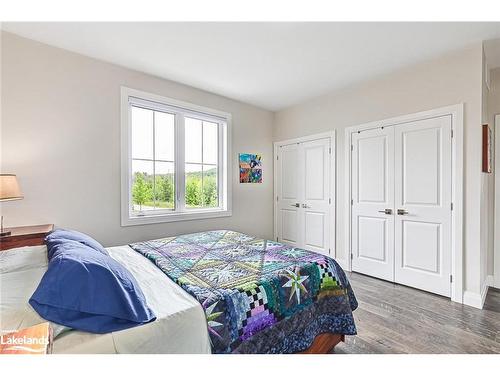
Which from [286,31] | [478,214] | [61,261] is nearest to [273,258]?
[61,261]

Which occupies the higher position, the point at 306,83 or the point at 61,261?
the point at 306,83

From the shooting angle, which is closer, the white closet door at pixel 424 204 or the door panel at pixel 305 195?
the white closet door at pixel 424 204

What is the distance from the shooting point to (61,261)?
1.02 m

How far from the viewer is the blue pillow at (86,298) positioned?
3.08 feet

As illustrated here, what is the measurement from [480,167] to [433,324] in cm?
156

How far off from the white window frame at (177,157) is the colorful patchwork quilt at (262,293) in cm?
101

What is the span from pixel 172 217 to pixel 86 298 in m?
2.26

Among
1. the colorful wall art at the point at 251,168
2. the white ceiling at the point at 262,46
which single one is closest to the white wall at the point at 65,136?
the white ceiling at the point at 262,46

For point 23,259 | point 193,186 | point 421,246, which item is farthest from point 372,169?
point 23,259

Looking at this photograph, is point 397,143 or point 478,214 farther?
point 397,143

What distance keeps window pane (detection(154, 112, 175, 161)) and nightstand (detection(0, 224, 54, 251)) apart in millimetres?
1482

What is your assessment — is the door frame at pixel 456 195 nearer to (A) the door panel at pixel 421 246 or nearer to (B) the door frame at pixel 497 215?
(A) the door panel at pixel 421 246

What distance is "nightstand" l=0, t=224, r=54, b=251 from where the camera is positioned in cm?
187
